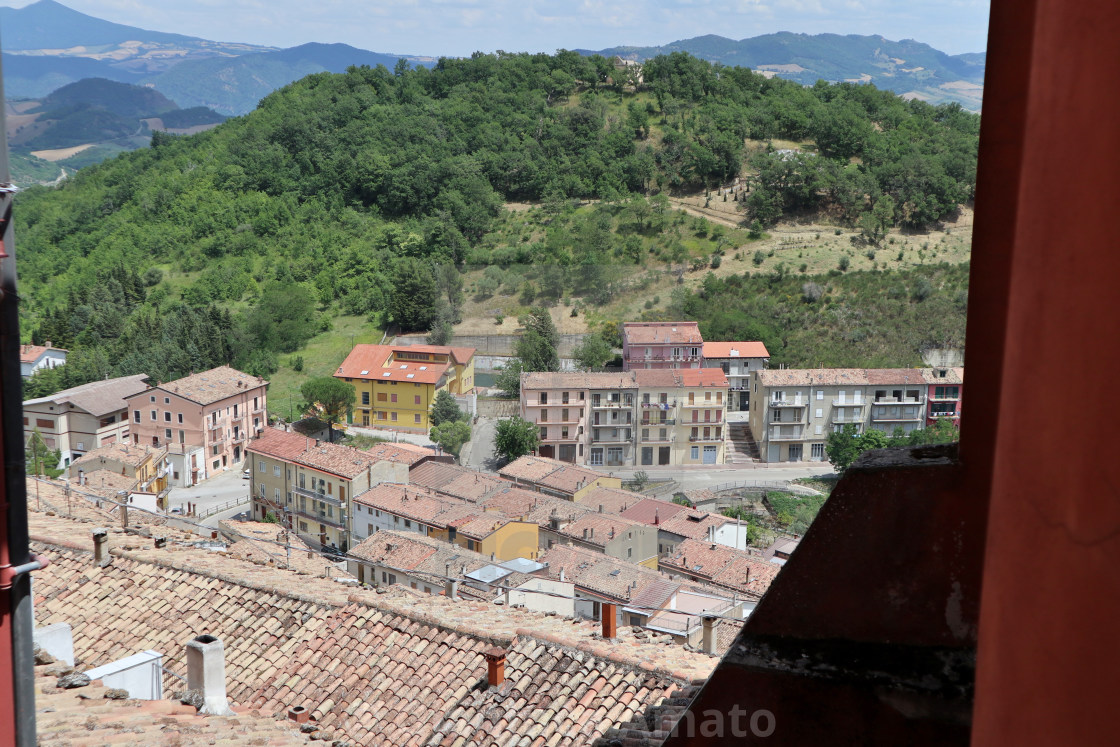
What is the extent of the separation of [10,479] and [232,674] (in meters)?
3.85

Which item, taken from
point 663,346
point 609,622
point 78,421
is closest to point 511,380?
point 663,346

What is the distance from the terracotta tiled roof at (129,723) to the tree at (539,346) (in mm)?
27440

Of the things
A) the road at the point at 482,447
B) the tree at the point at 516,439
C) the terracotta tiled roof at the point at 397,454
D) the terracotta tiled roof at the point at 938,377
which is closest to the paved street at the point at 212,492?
the terracotta tiled roof at the point at 397,454

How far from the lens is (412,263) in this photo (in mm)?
37344

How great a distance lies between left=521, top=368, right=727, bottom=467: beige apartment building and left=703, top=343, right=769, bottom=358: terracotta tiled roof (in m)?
3.25

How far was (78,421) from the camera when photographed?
2541cm

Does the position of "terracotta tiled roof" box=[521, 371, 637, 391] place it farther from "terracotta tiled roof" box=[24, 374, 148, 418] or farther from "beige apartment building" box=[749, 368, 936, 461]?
"terracotta tiled roof" box=[24, 374, 148, 418]

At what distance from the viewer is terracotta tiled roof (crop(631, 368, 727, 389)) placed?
26.2 meters

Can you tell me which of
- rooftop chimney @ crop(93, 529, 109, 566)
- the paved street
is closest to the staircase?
the paved street

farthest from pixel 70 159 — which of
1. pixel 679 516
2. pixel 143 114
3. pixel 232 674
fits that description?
pixel 232 674

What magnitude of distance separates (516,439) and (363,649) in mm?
20452

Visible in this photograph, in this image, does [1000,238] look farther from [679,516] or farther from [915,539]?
[679,516]

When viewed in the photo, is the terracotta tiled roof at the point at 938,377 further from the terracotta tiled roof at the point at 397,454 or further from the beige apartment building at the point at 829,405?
the terracotta tiled roof at the point at 397,454

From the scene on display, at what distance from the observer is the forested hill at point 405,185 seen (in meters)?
37.1
